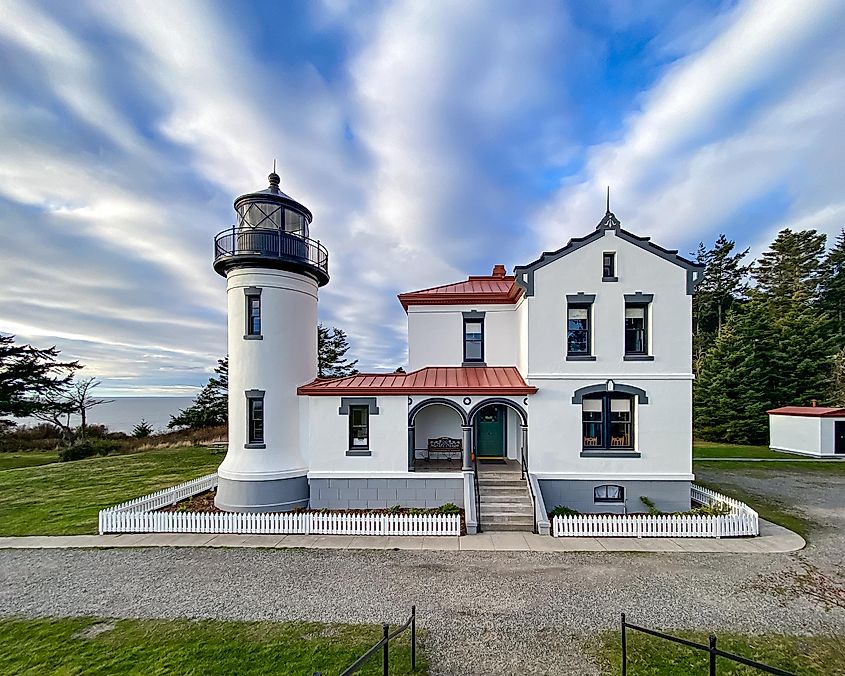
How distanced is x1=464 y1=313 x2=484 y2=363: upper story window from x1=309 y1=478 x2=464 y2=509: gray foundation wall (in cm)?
510

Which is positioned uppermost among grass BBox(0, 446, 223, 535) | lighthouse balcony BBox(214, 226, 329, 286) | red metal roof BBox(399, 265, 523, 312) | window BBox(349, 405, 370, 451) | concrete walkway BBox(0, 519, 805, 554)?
lighthouse balcony BBox(214, 226, 329, 286)

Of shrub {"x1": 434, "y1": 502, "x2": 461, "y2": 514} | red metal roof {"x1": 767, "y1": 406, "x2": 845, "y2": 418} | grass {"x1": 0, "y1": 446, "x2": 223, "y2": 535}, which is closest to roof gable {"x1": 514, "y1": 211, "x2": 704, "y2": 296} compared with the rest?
shrub {"x1": 434, "y1": 502, "x2": 461, "y2": 514}

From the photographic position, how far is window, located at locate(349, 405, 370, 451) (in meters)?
13.6

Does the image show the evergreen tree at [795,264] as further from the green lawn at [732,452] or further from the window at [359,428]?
the window at [359,428]

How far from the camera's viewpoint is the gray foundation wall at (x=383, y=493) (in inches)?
520

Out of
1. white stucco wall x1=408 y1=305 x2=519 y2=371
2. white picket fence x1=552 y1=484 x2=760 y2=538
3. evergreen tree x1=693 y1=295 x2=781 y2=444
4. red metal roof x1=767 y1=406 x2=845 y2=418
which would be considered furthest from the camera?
evergreen tree x1=693 y1=295 x2=781 y2=444

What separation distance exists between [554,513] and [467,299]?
328 inches

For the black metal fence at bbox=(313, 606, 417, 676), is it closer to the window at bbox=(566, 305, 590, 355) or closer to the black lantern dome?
the window at bbox=(566, 305, 590, 355)

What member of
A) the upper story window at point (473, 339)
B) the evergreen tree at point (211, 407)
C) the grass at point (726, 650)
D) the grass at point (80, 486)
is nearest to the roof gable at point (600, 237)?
the upper story window at point (473, 339)

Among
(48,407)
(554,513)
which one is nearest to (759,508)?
(554,513)

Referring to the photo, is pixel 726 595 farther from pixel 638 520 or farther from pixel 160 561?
pixel 160 561

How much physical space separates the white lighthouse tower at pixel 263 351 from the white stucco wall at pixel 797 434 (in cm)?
3078

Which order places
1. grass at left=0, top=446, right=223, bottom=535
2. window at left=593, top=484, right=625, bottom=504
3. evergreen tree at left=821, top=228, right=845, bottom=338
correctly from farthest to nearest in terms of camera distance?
→ 1. evergreen tree at left=821, top=228, right=845, bottom=338
2. window at left=593, top=484, right=625, bottom=504
3. grass at left=0, top=446, right=223, bottom=535

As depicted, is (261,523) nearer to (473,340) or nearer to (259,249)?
(259,249)
